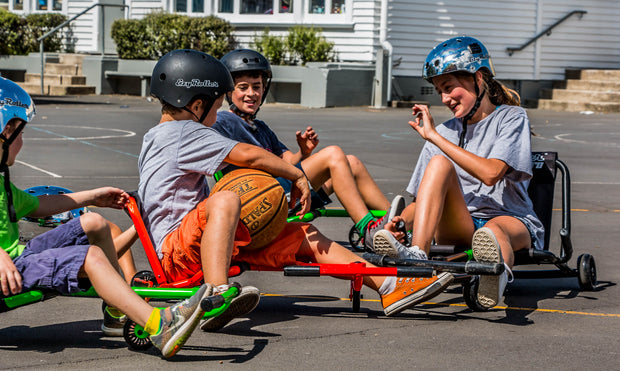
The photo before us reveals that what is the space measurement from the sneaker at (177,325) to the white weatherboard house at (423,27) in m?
22.1

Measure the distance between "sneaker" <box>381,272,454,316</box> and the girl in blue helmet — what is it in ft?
0.56

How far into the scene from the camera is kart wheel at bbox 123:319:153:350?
4672 mm

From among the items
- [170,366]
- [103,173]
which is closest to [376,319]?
[170,366]

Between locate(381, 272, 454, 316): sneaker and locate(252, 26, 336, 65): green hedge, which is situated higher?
locate(252, 26, 336, 65): green hedge

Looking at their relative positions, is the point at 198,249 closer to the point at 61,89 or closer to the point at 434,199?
the point at 434,199

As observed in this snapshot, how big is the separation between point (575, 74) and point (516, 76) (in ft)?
6.30

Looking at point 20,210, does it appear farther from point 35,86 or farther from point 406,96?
point 35,86

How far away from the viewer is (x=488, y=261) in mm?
5391

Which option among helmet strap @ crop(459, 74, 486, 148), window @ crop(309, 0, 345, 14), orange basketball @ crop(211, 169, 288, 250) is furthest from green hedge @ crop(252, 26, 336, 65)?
orange basketball @ crop(211, 169, 288, 250)

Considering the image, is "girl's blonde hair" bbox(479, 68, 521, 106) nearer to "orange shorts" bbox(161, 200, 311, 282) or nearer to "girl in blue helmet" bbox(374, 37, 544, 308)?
"girl in blue helmet" bbox(374, 37, 544, 308)

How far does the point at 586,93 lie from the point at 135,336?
81.7ft

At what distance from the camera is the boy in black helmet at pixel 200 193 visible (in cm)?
482

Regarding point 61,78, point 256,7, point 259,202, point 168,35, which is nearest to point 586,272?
point 259,202

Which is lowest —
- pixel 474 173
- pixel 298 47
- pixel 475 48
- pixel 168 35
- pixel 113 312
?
pixel 113 312
